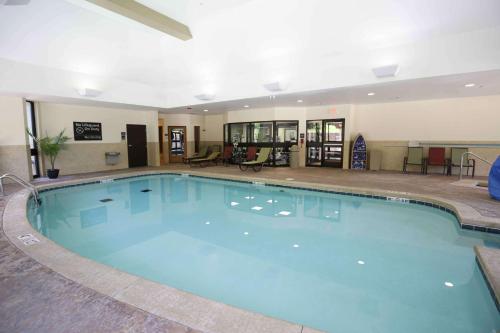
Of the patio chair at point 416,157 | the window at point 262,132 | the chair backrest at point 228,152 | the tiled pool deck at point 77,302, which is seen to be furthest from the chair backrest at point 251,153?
the tiled pool deck at point 77,302

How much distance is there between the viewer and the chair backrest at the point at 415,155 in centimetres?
792

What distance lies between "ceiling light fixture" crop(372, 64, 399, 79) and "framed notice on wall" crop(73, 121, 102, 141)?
8507mm

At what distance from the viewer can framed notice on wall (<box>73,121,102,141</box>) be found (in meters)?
8.24

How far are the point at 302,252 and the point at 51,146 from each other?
7.49 meters

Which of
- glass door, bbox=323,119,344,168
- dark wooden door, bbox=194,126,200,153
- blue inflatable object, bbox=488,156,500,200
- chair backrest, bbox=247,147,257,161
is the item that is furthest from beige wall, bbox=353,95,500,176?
dark wooden door, bbox=194,126,200,153

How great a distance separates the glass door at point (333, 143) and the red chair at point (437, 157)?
2.62 m

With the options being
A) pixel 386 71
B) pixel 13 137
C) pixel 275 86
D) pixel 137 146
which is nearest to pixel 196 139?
pixel 137 146

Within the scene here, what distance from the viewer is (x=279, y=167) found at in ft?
32.4

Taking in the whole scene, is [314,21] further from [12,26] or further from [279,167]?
[279,167]

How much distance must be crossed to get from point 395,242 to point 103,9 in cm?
546

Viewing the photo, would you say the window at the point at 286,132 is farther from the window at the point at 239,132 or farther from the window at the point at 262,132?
the window at the point at 239,132

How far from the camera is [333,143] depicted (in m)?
9.43

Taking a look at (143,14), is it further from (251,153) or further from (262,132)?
(262,132)

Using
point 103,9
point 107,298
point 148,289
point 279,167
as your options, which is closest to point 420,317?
point 148,289
